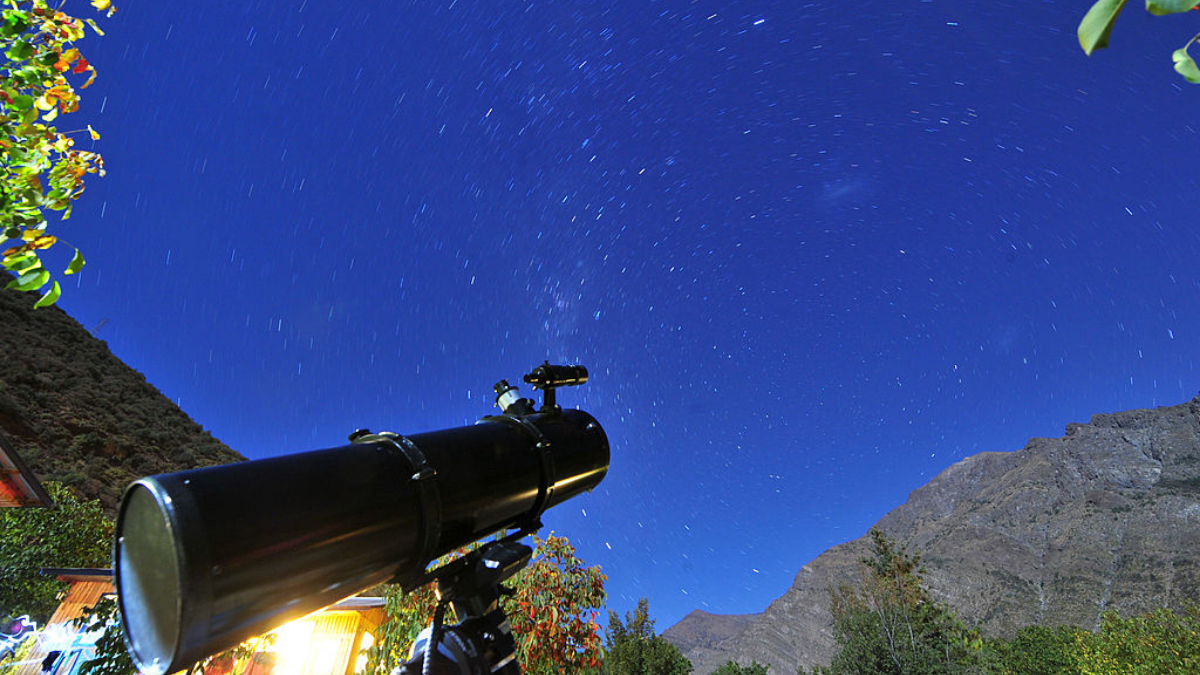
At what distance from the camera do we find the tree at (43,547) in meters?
13.7

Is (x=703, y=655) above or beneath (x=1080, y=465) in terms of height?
beneath

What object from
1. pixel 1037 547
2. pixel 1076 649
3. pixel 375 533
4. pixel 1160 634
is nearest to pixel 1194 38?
pixel 375 533

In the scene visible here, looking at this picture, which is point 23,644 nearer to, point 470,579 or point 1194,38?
point 470,579

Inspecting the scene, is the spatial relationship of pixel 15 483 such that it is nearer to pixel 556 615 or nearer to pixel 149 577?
pixel 556 615

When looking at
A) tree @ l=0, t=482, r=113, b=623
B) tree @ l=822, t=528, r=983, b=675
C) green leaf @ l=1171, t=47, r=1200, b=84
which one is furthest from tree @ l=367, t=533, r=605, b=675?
tree @ l=822, t=528, r=983, b=675

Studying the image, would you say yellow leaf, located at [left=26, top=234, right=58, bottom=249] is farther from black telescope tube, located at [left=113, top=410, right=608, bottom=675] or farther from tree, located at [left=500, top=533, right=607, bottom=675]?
tree, located at [left=500, top=533, right=607, bottom=675]

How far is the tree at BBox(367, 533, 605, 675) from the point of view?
6.66 meters

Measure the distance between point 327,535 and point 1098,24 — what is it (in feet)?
5.25

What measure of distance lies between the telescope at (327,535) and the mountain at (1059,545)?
99537 mm

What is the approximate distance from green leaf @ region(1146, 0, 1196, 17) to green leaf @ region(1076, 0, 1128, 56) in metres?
0.08

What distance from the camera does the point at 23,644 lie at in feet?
41.7

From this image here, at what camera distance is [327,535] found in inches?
47.3

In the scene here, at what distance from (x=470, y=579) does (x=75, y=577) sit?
19.5 metres

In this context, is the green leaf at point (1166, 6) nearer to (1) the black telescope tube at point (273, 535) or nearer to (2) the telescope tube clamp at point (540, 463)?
(1) the black telescope tube at point (273, 535)
